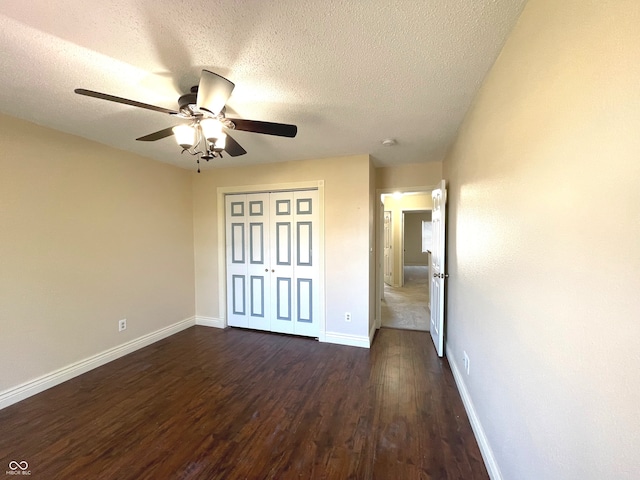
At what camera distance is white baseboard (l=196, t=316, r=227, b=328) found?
3.88m

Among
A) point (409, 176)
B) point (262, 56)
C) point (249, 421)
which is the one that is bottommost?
point (249, 421)

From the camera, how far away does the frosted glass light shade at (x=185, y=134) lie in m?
1.67

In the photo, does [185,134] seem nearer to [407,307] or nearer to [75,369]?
[75,369]

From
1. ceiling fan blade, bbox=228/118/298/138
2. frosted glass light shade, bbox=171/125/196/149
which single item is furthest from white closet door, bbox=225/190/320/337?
frosted glass light shade, bbox=171/125/196/149

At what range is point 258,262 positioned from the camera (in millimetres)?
3719

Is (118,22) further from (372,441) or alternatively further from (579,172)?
(372,441)

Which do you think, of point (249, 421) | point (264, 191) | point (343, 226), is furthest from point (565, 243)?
point (264, 191)

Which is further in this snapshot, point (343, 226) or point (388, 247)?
point (388, 247)

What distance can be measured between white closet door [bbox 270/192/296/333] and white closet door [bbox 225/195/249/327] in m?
0.47

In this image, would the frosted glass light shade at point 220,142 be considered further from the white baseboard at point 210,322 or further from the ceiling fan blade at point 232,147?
the white baseboard at point 210,322

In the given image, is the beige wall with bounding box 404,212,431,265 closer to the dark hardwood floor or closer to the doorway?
the doorway

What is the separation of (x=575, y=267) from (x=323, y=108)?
70.5 inches

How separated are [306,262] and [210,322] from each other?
1833 millimetres

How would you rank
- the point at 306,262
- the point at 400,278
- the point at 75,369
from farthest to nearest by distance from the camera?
the point at 400,278
the point at 306,262
the point at 75,369
